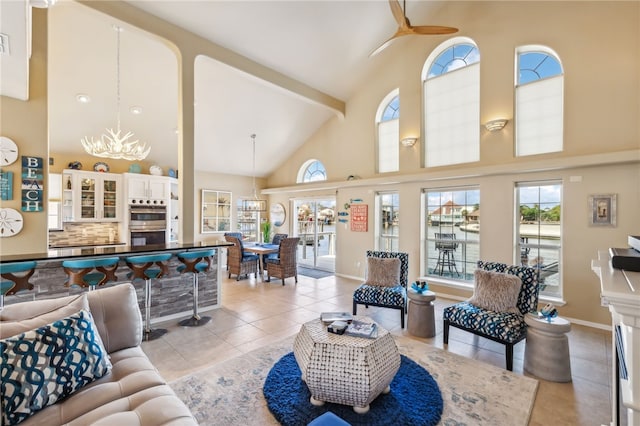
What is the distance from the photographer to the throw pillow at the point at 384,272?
14.3 ft

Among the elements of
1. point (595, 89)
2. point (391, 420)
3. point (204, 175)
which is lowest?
point (391, 420)

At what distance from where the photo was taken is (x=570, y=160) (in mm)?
3969

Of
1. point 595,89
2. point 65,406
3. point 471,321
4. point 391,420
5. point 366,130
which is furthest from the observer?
point 366,130

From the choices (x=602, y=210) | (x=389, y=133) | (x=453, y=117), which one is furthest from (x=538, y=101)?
(x=389, y=133)

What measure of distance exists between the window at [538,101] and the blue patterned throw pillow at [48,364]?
5.79 meters

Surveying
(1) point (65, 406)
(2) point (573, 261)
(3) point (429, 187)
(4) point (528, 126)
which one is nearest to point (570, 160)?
(4) point (528, 126)

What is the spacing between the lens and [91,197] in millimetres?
6355

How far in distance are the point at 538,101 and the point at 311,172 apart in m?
5.41

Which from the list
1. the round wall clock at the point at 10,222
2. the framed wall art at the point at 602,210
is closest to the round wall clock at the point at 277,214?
the round wall clock at the point at 10,222

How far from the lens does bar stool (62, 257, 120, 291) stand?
124 inches

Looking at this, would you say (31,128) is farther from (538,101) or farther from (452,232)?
(538,101)

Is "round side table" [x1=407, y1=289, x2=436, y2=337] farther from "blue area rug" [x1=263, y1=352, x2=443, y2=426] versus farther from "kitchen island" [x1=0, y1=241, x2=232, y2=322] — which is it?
"kitchen island" [x1=0, y1=241, x2=232, y2=322]

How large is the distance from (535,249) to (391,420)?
3953 mm

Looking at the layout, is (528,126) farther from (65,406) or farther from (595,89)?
(65,406)
